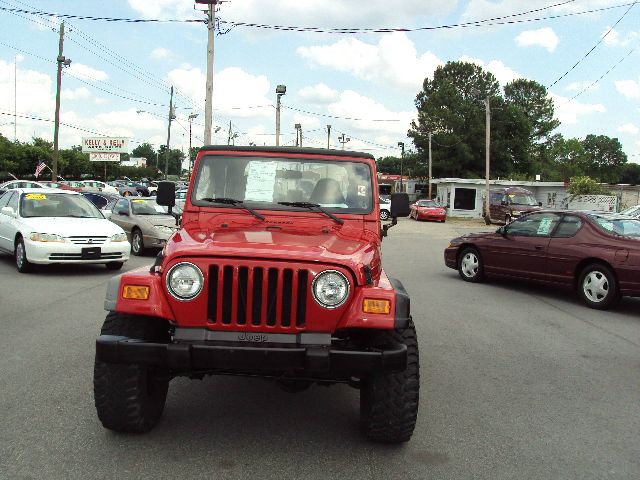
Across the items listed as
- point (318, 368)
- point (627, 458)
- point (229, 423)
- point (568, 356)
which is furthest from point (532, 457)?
point (568, 356)

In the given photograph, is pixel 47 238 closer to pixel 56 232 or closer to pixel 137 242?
pixel 56 232

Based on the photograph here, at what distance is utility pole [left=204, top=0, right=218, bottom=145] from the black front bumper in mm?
21448

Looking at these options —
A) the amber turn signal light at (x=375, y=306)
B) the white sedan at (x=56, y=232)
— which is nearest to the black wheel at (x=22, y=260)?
the white sedan at (x=56, y=232)

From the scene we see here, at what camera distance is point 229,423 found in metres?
4.19

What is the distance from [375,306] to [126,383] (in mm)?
1542

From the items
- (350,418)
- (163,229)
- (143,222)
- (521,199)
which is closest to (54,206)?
(163,229)

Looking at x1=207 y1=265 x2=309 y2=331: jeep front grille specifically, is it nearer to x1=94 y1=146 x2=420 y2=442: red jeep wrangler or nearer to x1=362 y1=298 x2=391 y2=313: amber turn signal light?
x1=94 y1=146 x2=420 y2=442: red jeep wrangler

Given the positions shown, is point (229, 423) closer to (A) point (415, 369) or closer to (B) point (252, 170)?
(A) point (415, 369)

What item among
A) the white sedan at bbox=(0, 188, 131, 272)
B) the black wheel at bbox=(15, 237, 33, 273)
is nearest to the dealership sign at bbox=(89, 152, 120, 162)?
the white sedan at bbox=(0, 188, 131, 272)

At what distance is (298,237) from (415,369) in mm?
1148

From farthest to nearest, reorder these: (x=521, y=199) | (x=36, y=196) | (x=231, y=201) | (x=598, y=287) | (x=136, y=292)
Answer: (x=521, y=199)
(x=36, y=196)
(x=598, y=287)
(x=231, y=201)
(x=136, y=292)

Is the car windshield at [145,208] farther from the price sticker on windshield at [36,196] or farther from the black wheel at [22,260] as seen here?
the black wheel at [22,260]

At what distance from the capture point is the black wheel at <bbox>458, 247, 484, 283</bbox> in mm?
11656

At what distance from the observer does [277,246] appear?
3.72 metres
